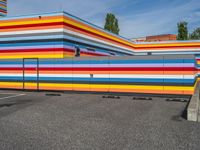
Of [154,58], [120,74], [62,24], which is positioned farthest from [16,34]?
[154,58]

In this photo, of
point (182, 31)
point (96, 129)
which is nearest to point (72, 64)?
point (96, 129)

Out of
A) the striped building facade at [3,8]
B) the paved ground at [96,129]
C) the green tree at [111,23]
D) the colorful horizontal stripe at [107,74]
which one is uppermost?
the green tree at [111,23]

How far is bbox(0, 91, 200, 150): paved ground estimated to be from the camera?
539 cm

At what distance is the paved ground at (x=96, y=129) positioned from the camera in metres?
5.39

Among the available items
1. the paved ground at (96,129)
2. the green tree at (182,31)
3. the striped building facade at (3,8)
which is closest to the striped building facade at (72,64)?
the paved ground at (96,129)

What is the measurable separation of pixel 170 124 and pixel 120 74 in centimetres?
767

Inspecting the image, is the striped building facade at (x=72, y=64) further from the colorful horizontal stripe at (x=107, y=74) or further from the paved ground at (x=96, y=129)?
the paved ground at (x=96, y=129)

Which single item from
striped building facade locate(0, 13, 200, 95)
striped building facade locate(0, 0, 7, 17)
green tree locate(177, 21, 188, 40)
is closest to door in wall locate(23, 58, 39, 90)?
striped building facade locate(0, 13, 200, 95)

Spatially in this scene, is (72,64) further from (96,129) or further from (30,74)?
(96,129)

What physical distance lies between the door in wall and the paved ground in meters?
7.06

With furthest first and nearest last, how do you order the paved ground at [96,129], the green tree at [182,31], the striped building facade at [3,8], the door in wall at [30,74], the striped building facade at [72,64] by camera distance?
the green tree at [182,31] → the striped building facade at [3,8] → the door in wall at [30,74] → the striped building facade at [72,64] → the paved ground at [96,129]

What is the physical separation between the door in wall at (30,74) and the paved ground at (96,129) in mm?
7056

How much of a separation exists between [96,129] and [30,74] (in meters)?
11.5

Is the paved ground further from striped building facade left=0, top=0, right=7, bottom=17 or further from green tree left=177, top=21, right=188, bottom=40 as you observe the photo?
green tree left=177, top=21, right=188, bottom=40
